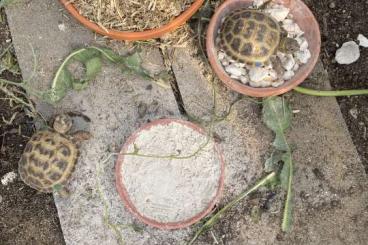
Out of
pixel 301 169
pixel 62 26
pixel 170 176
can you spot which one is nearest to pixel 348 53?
pixel 301 169

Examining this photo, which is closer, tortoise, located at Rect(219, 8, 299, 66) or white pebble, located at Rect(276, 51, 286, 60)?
tortoise, located at Rect(219, 8, 299, 66)

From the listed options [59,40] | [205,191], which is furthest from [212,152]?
[59,40]

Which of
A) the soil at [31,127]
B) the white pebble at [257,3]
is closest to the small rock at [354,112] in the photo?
the soil at [31,127]

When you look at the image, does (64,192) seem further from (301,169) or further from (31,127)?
(301,169)

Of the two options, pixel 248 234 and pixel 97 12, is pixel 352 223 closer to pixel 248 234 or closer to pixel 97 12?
pixel 248 234

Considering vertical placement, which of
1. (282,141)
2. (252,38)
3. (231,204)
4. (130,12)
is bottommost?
(231,204)

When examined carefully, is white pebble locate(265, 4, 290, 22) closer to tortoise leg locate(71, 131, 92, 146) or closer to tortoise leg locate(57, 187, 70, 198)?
tortoise leg locate(71, 131, 92, 146)

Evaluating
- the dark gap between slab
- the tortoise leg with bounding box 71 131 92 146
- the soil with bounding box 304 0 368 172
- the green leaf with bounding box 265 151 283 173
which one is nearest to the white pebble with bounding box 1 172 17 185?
the tortoise leg with bounding box 71 131 92 146
